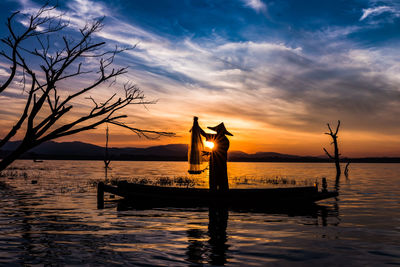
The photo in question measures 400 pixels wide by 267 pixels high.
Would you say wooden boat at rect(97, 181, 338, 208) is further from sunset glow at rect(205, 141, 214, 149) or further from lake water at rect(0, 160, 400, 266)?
sunset glow at rect(205, 141, 214, 149)

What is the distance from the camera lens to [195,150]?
1975 centimetres

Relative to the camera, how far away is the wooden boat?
21.4m

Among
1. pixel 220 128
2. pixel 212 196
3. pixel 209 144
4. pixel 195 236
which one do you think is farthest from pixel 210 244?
pixel 212 196

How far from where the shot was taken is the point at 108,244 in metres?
11.9

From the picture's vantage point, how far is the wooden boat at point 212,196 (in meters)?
21.4

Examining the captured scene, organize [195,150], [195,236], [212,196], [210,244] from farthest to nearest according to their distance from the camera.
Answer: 1. [212,196]
2. [195,150]
3. [195,236]
4. [210,244]

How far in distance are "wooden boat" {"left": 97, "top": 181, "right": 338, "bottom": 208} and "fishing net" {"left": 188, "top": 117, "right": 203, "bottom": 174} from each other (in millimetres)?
2336

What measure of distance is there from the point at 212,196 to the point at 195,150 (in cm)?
346

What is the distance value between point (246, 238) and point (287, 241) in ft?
5.12

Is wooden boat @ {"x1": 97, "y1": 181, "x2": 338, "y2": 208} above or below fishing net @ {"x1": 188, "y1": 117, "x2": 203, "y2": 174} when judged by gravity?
below

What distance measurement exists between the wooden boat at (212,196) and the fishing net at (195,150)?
234cm

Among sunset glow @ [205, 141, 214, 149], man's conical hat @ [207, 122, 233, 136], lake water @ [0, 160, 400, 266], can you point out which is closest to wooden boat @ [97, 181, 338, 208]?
lake water @ [0, 160, 400, 266]

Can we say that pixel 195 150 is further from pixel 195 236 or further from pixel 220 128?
pixel 195 236

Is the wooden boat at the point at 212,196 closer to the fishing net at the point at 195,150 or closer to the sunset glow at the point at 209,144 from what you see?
the fishing net at the point at 195,150
